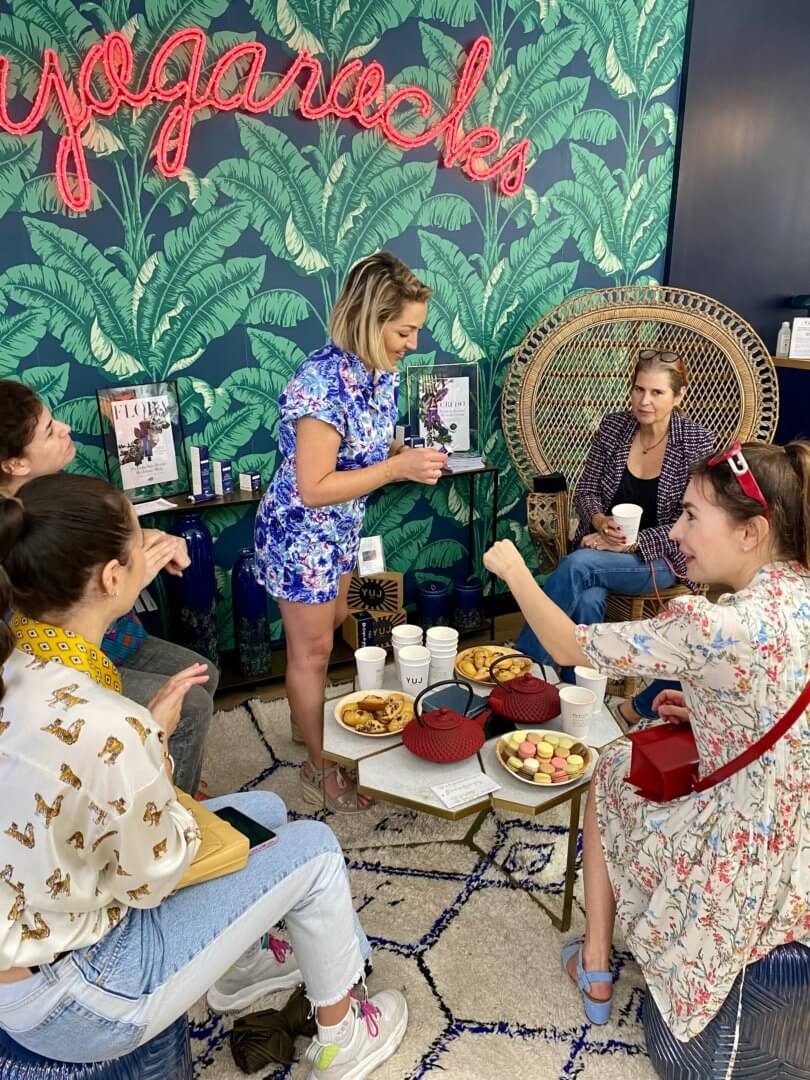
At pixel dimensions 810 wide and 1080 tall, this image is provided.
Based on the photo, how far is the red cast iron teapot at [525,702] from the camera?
84.7 inches

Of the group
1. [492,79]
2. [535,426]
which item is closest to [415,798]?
[535,426]

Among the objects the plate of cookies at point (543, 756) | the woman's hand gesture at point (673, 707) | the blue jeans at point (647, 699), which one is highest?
the woman's hand gesture at point (673, 707)

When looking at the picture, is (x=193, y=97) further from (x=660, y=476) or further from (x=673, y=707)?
(x=673, y=707)

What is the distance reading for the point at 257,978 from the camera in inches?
76.1

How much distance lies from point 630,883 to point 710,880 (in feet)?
0.86

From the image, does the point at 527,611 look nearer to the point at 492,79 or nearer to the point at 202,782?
the point at 202,782

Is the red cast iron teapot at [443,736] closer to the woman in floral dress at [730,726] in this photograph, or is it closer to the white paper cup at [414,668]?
the white paper cup at [414,668]

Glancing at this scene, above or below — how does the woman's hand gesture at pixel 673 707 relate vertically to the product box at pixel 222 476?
below

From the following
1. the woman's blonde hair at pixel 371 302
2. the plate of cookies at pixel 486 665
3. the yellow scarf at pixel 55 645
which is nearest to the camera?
the yellow scarf at pixel 55 645

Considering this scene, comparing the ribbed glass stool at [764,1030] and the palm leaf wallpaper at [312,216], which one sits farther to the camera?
the palm leaf wallpaper at [312,216]

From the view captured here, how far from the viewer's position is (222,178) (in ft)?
10.2

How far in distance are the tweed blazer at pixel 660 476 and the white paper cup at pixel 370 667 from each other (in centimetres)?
123

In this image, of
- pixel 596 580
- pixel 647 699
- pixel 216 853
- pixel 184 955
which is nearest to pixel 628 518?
pixel 596 580

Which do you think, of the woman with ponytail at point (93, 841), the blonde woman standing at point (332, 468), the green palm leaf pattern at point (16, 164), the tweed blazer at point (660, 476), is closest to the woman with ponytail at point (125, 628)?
the blonde woman standing at point (332, 468)
